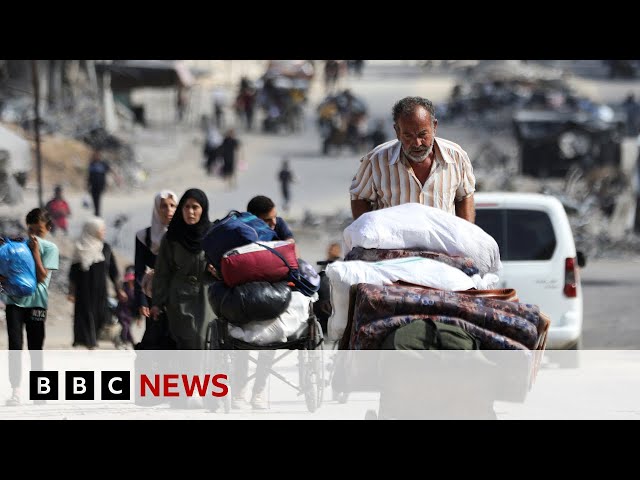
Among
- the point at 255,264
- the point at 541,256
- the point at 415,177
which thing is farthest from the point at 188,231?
the point at 541,256

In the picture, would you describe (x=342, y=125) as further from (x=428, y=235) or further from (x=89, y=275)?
(x=428, y=235)

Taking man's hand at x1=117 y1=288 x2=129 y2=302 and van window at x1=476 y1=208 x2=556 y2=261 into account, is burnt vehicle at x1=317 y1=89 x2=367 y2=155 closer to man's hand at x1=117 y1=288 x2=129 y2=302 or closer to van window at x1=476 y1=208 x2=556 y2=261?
man's hand at x1=117 y1=288 x2=129 y2=302

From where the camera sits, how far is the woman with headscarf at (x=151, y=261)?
10541mm

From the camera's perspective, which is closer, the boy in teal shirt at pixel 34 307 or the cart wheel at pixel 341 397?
the cart wheel at pixel 341 397

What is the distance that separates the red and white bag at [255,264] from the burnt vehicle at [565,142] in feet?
85.1

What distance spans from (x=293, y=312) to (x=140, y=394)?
3.99 feet

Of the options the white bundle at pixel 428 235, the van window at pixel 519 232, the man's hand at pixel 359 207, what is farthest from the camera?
the van window at pixel 519 232

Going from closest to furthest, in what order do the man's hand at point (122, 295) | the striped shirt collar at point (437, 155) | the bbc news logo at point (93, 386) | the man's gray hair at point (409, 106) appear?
1. the man's gray hair at point (409, 106)
2. the striped shirt collar at point (437, 155)
3. the bbc news logo at point (93, 386)
4. the man's hand at point (122, 295)

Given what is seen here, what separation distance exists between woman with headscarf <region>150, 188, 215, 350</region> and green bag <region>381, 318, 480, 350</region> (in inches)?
179

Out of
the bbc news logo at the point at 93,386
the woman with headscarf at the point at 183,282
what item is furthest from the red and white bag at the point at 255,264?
the woman with headscarf at the point at 183,282

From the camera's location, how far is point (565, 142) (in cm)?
3466

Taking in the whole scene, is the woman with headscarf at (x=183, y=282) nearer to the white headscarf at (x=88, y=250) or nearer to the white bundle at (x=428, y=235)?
the white headscarf at (x=88, y=250)

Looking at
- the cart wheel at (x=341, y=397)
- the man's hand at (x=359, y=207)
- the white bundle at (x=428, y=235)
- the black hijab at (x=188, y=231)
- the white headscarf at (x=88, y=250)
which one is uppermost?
the man's hand at (x=359, y=207)
